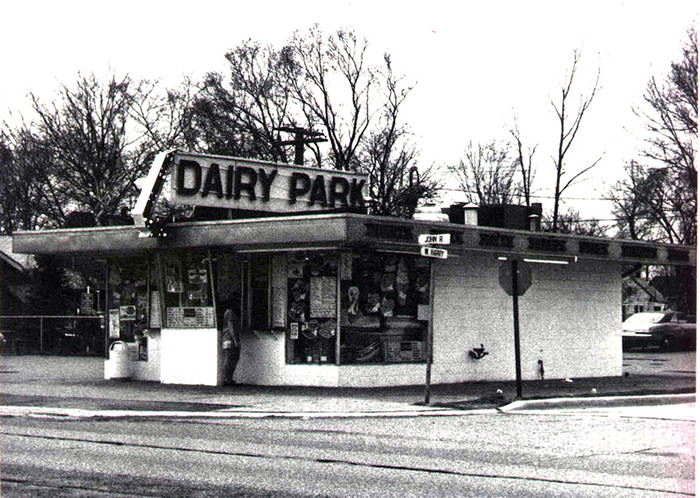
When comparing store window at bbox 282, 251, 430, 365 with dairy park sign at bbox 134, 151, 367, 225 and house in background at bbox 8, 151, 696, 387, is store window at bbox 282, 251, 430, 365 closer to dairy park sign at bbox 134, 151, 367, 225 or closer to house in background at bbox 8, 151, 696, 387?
house in background at bbox 8, 151, 696, 387

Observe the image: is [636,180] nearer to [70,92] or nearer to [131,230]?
[70,92]

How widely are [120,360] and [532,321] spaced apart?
28.0 feet

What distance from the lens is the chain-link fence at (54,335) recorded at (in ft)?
130

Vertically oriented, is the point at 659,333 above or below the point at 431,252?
below

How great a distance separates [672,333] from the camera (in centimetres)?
4372

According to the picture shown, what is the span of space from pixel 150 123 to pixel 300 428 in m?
37.1

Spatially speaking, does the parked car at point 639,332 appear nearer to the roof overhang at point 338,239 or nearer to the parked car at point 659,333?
the parked car at point 659,333

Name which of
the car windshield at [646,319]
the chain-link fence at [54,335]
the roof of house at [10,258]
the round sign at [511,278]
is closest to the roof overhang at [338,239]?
the round sign at [511,278]

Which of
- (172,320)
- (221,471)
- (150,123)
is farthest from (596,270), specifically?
(150,123)

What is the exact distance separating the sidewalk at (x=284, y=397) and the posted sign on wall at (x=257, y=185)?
376 cm

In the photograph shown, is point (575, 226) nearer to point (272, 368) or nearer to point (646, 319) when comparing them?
point (646, 319)

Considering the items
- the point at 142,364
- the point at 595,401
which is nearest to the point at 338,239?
the point at 595,401

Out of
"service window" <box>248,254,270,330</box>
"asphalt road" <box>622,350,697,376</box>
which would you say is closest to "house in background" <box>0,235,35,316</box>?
"asphalt road" <box>622,350,697,376</box>

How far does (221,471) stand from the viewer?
33.9ft
